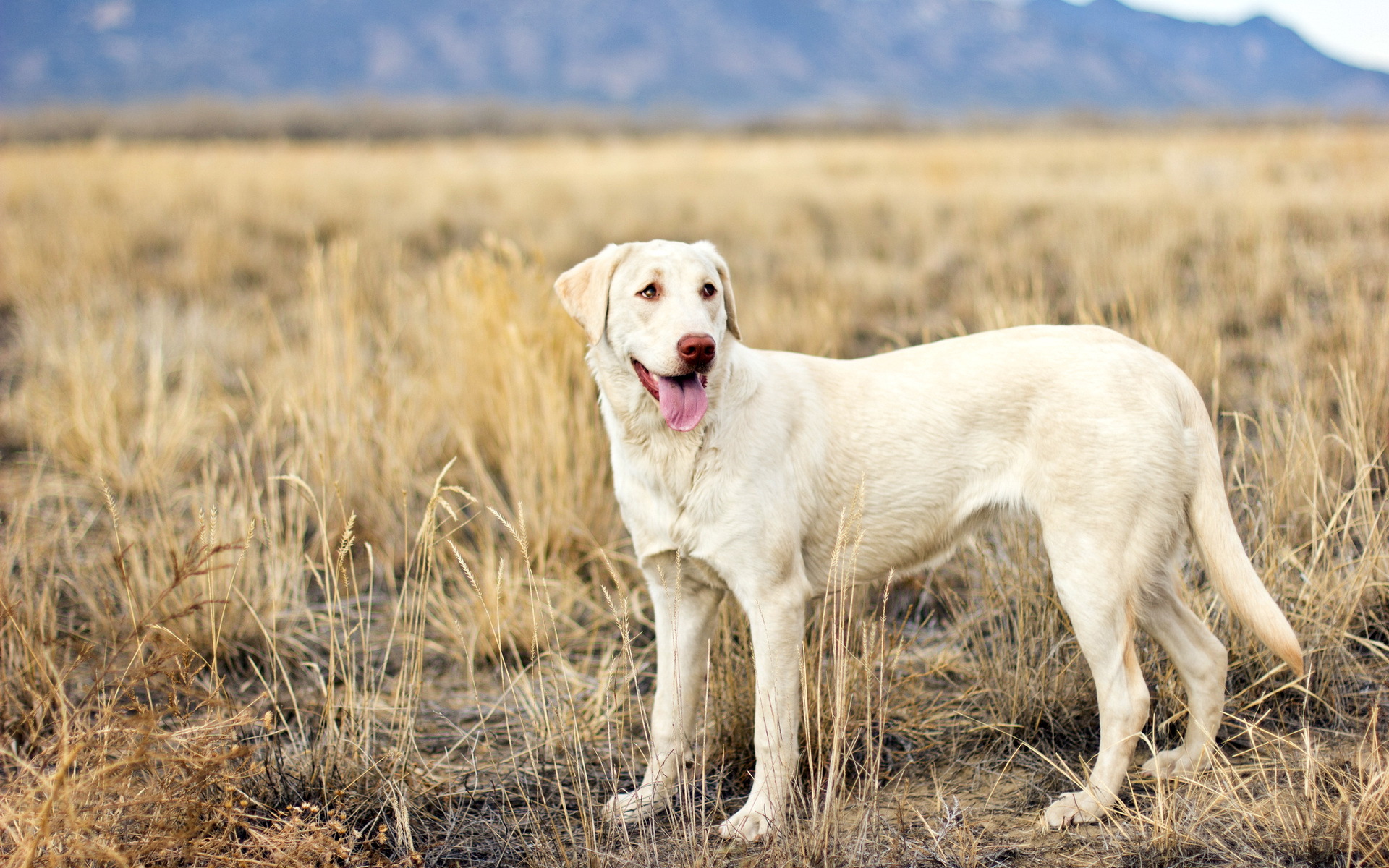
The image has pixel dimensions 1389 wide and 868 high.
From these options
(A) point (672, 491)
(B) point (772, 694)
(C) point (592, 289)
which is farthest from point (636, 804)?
Answer: (C) point (592, 289)

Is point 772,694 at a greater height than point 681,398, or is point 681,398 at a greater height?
point 681,398

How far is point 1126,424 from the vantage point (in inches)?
89.3

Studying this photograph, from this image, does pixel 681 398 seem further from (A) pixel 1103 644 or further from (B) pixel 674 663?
(A) pixel 1103 644

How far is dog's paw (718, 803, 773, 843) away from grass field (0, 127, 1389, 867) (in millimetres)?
44

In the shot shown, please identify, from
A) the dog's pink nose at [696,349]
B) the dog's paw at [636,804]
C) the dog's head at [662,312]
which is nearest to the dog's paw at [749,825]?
Answer: the dog's paw at [636,804]

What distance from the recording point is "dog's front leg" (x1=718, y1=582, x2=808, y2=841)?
7.54 feet

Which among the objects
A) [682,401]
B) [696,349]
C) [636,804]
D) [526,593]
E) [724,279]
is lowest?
[636,804]

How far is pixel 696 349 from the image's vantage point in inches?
84.8

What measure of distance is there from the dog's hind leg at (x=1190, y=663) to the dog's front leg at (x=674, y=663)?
121 centimetres

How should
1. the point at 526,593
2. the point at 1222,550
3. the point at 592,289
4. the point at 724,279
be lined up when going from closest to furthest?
the point at 1222,550 < the point at 592,289 < the point at 724,279 < the point at 526,593

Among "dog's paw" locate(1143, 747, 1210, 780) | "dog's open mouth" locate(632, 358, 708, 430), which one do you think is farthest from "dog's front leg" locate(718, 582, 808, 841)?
"dog's paw" locate(1143, 747, 1210, 780)

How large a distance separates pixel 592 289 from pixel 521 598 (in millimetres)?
1456

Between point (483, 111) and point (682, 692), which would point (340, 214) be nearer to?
point (682, 692)

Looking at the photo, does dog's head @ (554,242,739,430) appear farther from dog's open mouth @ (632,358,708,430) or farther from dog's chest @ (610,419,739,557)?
dog's chest @ (610,419,739,557)
